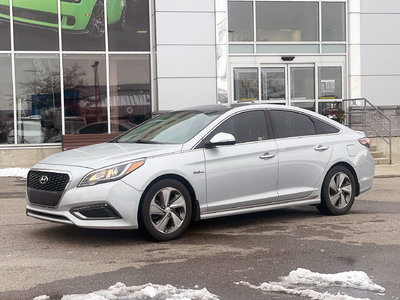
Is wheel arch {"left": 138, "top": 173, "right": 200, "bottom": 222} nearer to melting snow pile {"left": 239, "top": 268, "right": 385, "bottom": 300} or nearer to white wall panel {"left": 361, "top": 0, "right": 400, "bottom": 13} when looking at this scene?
melting snow pile {"left": 239, "top": 268, "right": 385, "bottom": 300}

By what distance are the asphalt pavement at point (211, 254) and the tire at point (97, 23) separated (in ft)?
32.7

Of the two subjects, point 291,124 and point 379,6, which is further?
point 379,6

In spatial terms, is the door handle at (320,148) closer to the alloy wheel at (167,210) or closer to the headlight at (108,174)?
the alloy wheel at (167,210)

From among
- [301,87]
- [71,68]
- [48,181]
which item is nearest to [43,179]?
[48,181]

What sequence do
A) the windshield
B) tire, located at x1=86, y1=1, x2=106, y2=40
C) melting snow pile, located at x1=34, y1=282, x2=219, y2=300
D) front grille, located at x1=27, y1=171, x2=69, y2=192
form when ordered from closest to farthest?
melting snow pile, located at x1=34, y1=282, x2=219, y2=300 → front grille, located at x1=27, y1=171, x2=69, y2=192 → the windshield → tire, located at x1=86, y1=1, x2=106, y2=40

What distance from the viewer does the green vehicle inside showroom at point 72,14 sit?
1680cm

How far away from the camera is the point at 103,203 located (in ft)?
20.2

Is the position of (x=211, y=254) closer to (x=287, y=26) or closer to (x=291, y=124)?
(x=291, y=124)

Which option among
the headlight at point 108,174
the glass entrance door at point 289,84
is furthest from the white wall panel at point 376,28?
the headlight at point 108,174

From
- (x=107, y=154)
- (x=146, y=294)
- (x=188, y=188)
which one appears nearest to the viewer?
(x=146, y=294)

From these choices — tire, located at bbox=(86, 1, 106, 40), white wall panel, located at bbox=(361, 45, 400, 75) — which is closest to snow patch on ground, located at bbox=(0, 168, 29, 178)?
tire, located at bbox=(86, 1, 106, 40)

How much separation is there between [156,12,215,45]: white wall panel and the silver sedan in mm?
9247

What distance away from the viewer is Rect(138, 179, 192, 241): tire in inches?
250

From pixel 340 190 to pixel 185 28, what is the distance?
395 inches
